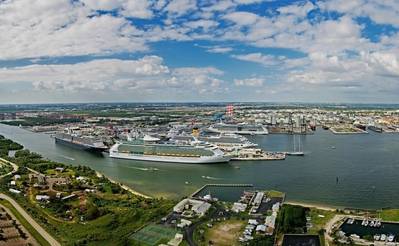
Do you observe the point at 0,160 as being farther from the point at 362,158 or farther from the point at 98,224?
the point at 362,158

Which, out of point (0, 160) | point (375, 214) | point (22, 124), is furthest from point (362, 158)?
point (22, 124)

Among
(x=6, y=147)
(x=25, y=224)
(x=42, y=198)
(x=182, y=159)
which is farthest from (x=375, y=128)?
(x=25, y=224)

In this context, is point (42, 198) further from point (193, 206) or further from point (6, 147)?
point (6, 147)

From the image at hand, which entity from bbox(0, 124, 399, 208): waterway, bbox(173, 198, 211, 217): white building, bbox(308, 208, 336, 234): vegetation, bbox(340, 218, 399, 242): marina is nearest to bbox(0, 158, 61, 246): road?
bbox(173, 198, 211, 217): white building

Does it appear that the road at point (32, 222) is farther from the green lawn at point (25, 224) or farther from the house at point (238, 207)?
the house at point (238, 207)

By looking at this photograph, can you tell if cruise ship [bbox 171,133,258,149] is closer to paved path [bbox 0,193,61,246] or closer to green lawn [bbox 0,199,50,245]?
Result: paved path [bbox 0,193,61,246]

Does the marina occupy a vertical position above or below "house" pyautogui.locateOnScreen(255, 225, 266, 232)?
below
